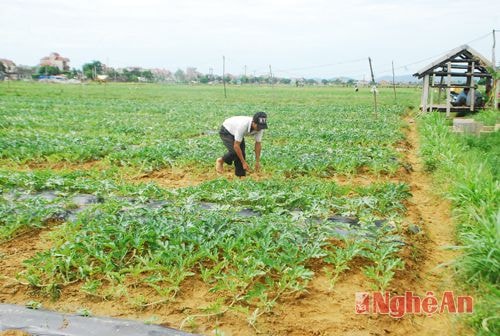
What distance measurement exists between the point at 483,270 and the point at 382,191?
9.04 feet

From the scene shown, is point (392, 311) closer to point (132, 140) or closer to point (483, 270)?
point (483, 270)

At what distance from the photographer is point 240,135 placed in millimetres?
7148

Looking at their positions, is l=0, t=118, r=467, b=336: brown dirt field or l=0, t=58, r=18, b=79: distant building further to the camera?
l=0, t=58, r=18, b=79: distant building

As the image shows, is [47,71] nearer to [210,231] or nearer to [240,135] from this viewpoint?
[240,135]

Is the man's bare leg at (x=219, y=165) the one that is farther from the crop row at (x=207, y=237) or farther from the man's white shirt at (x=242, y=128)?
the crop row at (x=207, y=237)

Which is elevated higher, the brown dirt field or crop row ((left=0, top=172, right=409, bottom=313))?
crop row ((left=0, top=172, right=409, bottom=313))

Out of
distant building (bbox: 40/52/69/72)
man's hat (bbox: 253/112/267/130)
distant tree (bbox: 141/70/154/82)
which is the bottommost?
man's hat (bbox: 253/112/267/130)

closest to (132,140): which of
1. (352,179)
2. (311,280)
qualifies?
(352,179)

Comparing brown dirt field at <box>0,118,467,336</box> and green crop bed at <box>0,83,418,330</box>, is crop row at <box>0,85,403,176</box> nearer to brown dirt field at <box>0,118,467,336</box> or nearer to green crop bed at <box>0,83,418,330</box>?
green crop bed at <box>0,83,418,330</box>

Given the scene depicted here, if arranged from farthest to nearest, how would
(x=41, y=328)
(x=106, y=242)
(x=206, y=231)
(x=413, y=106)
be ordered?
(x=413, y=106) → (x=206, y=231) → (x=106, y=242) → (x=41, y=328)

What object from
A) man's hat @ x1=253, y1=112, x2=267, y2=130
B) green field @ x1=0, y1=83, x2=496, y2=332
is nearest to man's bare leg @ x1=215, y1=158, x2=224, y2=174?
green field @ x1=0, y1=83, x2=496, y2=332

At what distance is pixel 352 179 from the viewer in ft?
25.7

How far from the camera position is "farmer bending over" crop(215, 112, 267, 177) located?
689 centimetres

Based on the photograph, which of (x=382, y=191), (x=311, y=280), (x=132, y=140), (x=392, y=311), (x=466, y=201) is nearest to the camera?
(x=392, y=311)
